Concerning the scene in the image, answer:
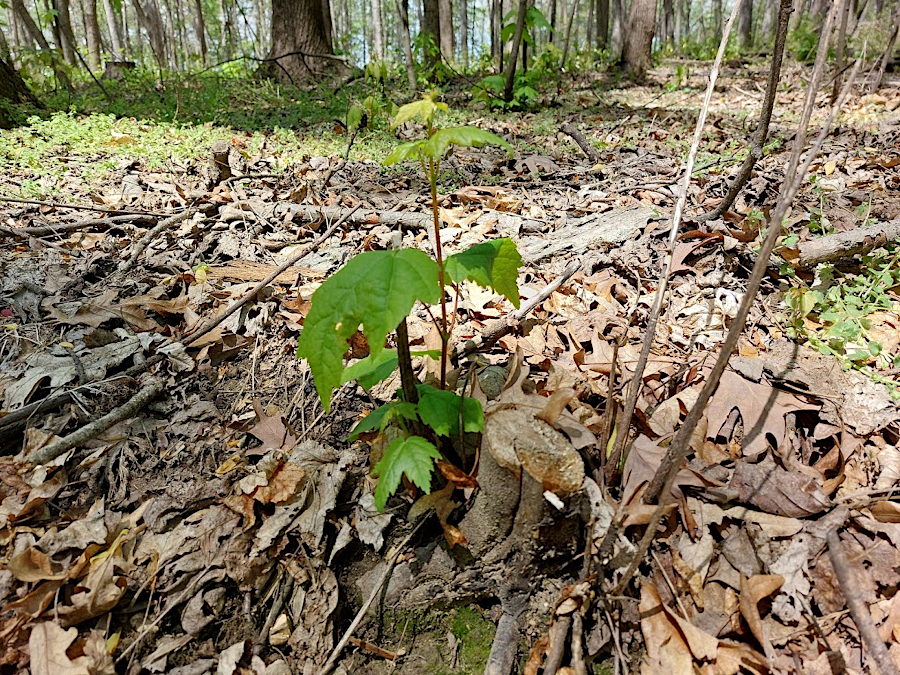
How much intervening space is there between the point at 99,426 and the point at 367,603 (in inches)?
50.3

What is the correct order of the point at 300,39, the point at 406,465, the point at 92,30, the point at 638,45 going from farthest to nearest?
the point at 92,30 < the point at 638,45 < the point at 300,39 < the point at 406,465

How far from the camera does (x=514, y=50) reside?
6.68m

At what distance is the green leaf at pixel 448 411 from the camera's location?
1.51 m

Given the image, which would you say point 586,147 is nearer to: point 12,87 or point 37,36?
point 12,87

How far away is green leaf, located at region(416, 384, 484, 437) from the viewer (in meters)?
1.51

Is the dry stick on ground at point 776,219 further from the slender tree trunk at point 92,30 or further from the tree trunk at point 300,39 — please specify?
the slender tree trunk at point 92,30

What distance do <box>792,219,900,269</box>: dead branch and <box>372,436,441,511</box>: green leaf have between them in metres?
2.32

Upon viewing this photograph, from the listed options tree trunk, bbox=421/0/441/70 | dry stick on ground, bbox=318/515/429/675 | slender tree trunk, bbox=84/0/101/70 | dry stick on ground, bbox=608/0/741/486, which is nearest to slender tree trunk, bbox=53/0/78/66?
slender tree trunk, bbox=84/0/101/70

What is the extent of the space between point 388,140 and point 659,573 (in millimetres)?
5481

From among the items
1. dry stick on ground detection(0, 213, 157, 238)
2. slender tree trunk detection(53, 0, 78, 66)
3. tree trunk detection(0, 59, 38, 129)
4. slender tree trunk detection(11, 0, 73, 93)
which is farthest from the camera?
slender tree trunk detection(53, 0, 78, 66)

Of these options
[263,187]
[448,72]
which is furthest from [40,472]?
[448,72]

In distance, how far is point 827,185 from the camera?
11.6ft

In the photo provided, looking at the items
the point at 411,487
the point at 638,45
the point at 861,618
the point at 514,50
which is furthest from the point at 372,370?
the point at 638,45

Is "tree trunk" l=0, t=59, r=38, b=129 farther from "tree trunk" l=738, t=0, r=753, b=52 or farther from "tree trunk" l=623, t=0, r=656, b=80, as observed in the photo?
"tree trunk" l=738, t=0, r=753, b=52
